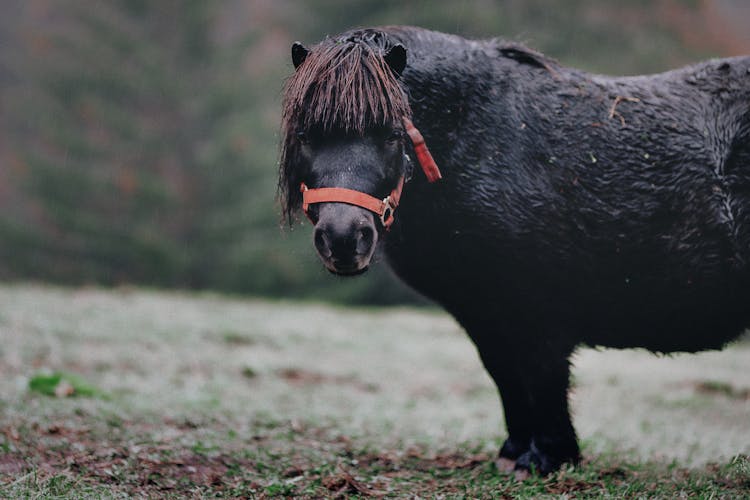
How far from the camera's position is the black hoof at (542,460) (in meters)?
3.56

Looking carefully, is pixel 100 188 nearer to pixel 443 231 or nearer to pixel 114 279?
pixel 114 279

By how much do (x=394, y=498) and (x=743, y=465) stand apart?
6.22ft

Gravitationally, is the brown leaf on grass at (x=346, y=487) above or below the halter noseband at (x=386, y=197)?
below

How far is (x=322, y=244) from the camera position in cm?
285

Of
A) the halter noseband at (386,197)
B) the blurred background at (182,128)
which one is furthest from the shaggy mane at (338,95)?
the blurred background at (182,128)

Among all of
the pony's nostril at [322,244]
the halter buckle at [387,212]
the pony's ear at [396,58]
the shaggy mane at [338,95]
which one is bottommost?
the pony's nostril at [322,244]

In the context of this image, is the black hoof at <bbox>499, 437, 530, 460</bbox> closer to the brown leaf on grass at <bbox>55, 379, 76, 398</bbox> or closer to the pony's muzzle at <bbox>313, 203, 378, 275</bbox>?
the pony's muzzle at <bbox>313, 203, 378, 275</bbox>

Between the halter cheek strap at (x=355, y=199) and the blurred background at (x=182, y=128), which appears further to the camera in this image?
the blurred background at (x=182, y=128)

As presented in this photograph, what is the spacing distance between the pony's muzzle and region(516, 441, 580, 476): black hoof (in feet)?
5.11

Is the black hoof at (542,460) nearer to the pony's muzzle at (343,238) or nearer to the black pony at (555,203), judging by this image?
the black pony at (555,203)

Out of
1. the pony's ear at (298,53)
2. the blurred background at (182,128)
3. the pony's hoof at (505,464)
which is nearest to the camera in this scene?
the pony's ear at (298,53)

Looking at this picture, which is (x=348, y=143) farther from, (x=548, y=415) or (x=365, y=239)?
(x=548, y=415)

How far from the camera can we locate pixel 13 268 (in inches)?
754

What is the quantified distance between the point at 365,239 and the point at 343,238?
139 millimetres
